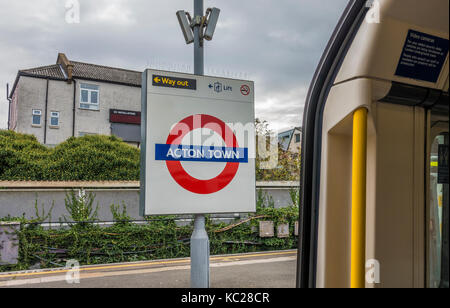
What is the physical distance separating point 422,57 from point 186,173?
285 centimetres

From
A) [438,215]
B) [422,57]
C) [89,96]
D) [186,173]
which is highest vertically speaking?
[89,96]

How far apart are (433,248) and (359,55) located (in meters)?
0.79

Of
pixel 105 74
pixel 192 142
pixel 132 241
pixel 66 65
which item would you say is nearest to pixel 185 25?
pixel 192 142

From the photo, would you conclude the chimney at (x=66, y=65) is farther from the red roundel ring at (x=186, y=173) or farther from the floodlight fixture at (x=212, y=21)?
the red roundel ring at (x=186, y=173)

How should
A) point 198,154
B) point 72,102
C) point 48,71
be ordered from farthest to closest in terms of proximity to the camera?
point 48,71 < point 72,102 < point 198,154

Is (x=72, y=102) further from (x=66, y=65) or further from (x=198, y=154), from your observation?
(x=198, y=154)

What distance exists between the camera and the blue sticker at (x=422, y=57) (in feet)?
4.95

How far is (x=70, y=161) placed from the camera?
44.6ft

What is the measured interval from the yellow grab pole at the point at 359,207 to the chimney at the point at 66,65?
2733 cm

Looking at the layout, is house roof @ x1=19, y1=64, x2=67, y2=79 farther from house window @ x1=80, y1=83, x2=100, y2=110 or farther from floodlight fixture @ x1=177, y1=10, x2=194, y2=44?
floodlight fixture @ x1=177, y1=10, x2=194, y2=44

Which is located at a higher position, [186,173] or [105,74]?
[105,74]

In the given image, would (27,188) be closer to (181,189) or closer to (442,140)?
(181,189)
